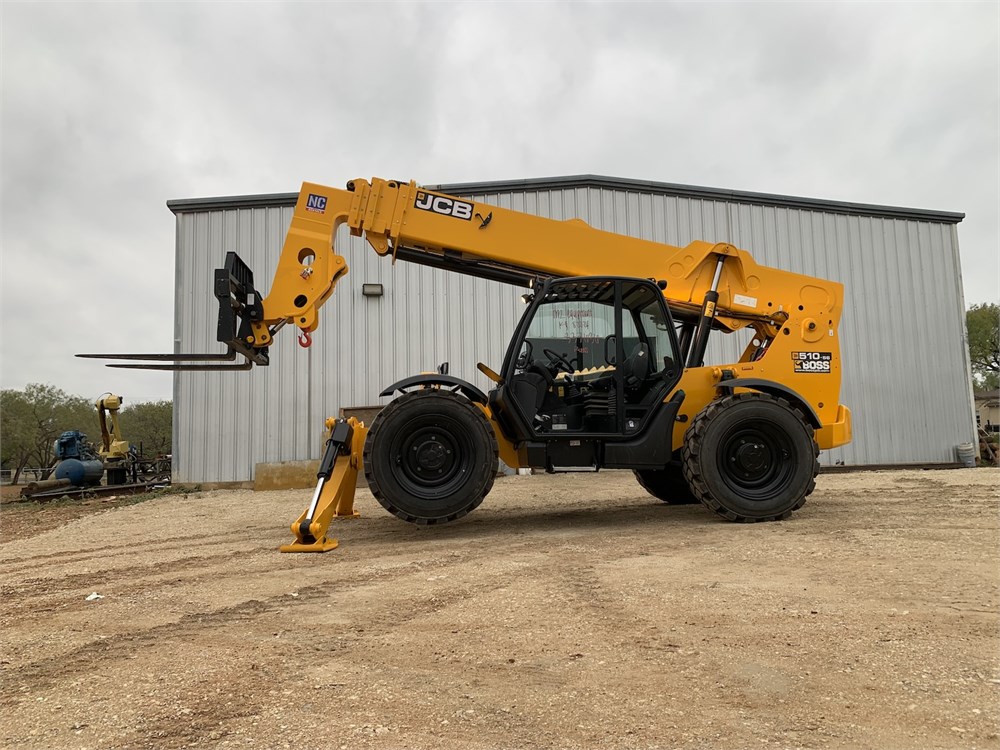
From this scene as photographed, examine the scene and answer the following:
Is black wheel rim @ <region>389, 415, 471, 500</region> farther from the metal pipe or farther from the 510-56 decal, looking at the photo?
the 510-56 decal

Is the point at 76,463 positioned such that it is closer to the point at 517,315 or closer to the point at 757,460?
the point at 517,315

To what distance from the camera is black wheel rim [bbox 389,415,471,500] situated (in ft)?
19.6

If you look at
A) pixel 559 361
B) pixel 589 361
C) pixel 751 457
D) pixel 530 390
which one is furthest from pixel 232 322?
pixel 751 457

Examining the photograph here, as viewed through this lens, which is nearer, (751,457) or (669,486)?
(751,457)

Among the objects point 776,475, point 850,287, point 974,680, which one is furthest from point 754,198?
point 974,680

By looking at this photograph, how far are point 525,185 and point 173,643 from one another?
499 inches

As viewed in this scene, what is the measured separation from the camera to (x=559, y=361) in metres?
6.61

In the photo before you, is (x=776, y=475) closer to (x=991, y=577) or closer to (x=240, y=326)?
(x=991, y=577)

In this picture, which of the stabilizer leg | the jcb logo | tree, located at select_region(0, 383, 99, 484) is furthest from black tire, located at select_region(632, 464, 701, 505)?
tree, located at select_region(0, 383, 99, 484)

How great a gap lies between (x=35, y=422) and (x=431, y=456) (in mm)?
41730

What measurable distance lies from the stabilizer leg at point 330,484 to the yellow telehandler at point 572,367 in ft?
0.07

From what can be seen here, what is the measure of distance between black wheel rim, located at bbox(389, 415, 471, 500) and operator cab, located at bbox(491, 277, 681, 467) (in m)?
0.65

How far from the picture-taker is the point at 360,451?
6211 mm

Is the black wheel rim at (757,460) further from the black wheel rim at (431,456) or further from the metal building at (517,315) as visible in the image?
the metal building at (517,315)
